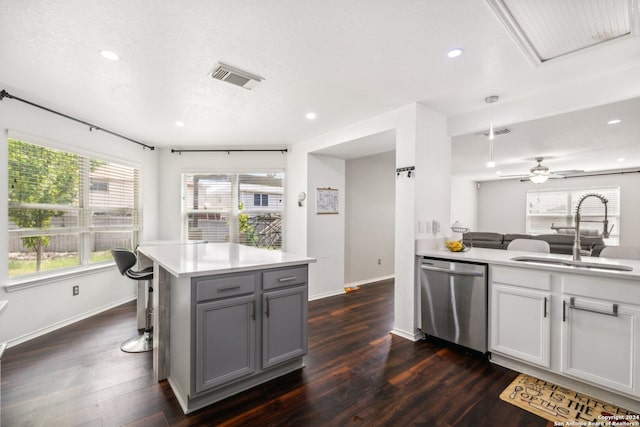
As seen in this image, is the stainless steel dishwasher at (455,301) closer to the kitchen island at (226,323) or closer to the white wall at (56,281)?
the kitchen island at (226,323)

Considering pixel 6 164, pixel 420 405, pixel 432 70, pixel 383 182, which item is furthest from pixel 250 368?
pixel 383 182

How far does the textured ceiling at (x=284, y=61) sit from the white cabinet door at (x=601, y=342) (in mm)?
1736

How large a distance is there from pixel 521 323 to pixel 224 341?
2.29m

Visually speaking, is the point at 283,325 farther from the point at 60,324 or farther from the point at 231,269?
the point at 60,324

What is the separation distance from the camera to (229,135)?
13.8 ft

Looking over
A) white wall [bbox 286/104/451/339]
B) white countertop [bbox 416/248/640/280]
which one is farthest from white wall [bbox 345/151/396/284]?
white countertop [bbox 416/248/640/280]

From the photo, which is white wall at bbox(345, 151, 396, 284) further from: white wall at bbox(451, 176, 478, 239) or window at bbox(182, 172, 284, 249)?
white wall at bbox(451, 176, 478, 239)

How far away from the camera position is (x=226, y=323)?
1892mm

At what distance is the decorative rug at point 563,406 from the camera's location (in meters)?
1.74

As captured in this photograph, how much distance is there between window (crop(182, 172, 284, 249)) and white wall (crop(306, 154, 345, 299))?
745 millimetres

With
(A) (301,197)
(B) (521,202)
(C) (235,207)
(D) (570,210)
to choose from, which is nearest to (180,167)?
(C) (235,207)

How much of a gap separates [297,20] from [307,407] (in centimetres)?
244

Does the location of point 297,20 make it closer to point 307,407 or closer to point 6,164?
point 307,407

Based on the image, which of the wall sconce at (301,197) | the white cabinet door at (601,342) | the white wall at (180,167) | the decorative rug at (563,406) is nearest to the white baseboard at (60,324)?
the white wall at (180,167)
